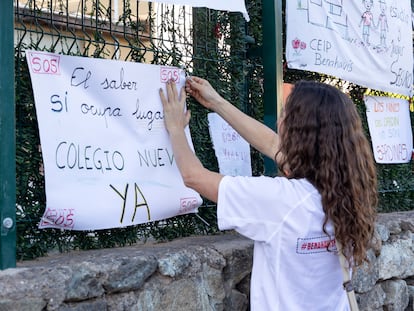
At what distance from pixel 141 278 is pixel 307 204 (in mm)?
824

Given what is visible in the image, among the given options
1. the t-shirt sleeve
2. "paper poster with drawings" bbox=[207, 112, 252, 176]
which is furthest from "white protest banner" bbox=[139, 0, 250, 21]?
the t-shirt sleeve

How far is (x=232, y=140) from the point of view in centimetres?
381

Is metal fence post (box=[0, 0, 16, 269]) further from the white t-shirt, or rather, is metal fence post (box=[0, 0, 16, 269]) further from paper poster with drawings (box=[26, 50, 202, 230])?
the white t-shirt

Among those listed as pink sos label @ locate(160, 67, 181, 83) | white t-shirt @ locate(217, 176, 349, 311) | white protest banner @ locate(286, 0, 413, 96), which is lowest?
white t-shirt @ locate(217, 176, 349, 311)

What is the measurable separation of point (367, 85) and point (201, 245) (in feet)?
7.17

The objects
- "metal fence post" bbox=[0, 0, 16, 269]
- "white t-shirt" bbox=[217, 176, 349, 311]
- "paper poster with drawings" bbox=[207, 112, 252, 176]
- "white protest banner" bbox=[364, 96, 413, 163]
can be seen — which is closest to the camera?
"white t-shirt" bbox=[217, 176, 349, 311]

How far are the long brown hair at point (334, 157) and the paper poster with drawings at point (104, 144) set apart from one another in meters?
0.81

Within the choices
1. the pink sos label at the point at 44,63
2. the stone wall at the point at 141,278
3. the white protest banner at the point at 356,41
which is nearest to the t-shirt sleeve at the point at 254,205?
the stone wall at the point at 141,278

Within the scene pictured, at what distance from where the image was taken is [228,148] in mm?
3797

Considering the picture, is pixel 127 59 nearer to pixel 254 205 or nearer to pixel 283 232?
pixel 254 205

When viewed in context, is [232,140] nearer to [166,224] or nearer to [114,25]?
[166,224]

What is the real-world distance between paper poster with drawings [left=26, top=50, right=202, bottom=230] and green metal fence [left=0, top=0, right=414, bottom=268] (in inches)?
3.8

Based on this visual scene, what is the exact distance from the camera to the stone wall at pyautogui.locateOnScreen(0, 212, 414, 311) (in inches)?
99.8

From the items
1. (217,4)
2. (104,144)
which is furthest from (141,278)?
(217,4)
